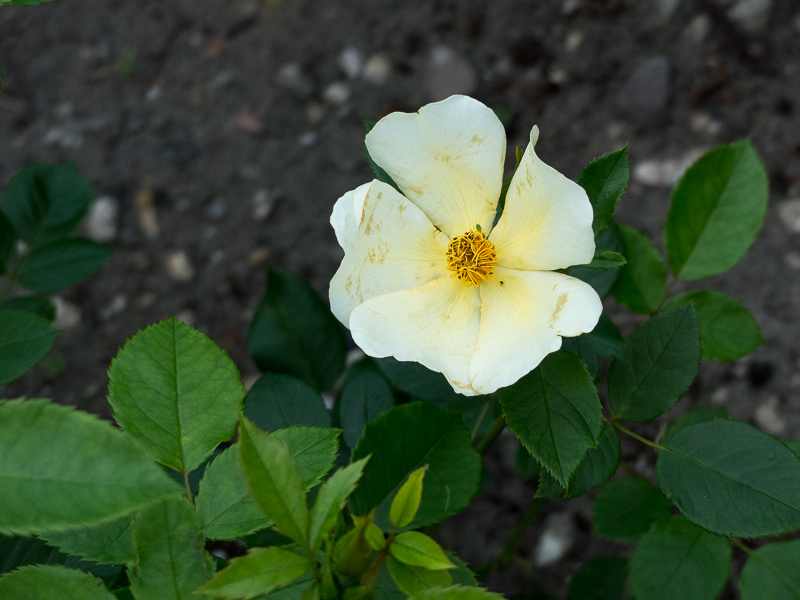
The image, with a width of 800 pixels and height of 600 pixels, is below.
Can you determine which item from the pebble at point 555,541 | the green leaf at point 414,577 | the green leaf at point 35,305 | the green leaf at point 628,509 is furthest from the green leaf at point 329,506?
the pebble at point 555,541

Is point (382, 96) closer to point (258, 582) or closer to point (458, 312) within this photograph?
point (458, 312)

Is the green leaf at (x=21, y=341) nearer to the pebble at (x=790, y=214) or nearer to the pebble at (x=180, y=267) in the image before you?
the pebble at (x=180, y=267)

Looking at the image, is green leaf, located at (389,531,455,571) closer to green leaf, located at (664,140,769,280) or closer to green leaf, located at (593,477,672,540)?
green leaf, located at (593,477,672,540)

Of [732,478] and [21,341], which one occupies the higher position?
[21,341]

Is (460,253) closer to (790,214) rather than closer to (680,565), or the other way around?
(680,565)

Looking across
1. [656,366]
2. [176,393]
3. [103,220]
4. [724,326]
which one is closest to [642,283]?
[724,326]

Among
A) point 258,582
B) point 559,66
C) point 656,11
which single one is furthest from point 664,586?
point 656,11
